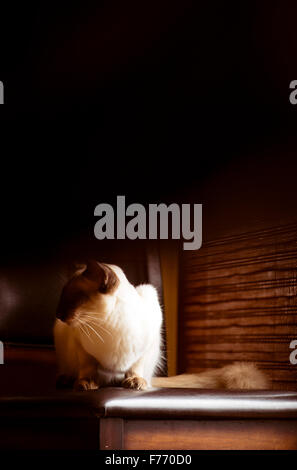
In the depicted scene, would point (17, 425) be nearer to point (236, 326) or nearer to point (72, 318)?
point (72, 318)

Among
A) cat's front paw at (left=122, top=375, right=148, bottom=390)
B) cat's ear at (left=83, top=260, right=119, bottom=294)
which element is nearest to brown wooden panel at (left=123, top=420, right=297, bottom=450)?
cat's front paw at (left=122, top=375, right=148, bottom=390)

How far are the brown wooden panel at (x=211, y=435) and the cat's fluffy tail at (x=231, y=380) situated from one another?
31cm

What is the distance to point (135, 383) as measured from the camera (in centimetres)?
137

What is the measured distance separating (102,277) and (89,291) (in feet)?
0.16

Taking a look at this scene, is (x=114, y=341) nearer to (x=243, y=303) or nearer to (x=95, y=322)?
(x=95, y=322)

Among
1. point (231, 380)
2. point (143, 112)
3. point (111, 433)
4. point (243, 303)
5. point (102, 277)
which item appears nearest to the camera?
point (111, 433)

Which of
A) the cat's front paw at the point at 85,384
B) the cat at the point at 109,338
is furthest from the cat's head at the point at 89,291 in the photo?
the cat's front paw at the point at 85,384

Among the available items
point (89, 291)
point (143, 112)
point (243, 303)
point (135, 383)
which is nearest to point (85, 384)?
point (135, 383)

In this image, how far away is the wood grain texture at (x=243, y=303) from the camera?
1.62 meters

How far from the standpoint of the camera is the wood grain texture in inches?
63.7

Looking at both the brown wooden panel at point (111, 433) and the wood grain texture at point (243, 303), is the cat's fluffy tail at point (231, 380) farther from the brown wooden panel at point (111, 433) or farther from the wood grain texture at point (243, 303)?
the brown wooden panel at point (111, 433)

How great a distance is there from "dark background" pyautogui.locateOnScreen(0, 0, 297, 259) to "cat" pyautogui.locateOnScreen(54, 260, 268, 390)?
1.63 feet
